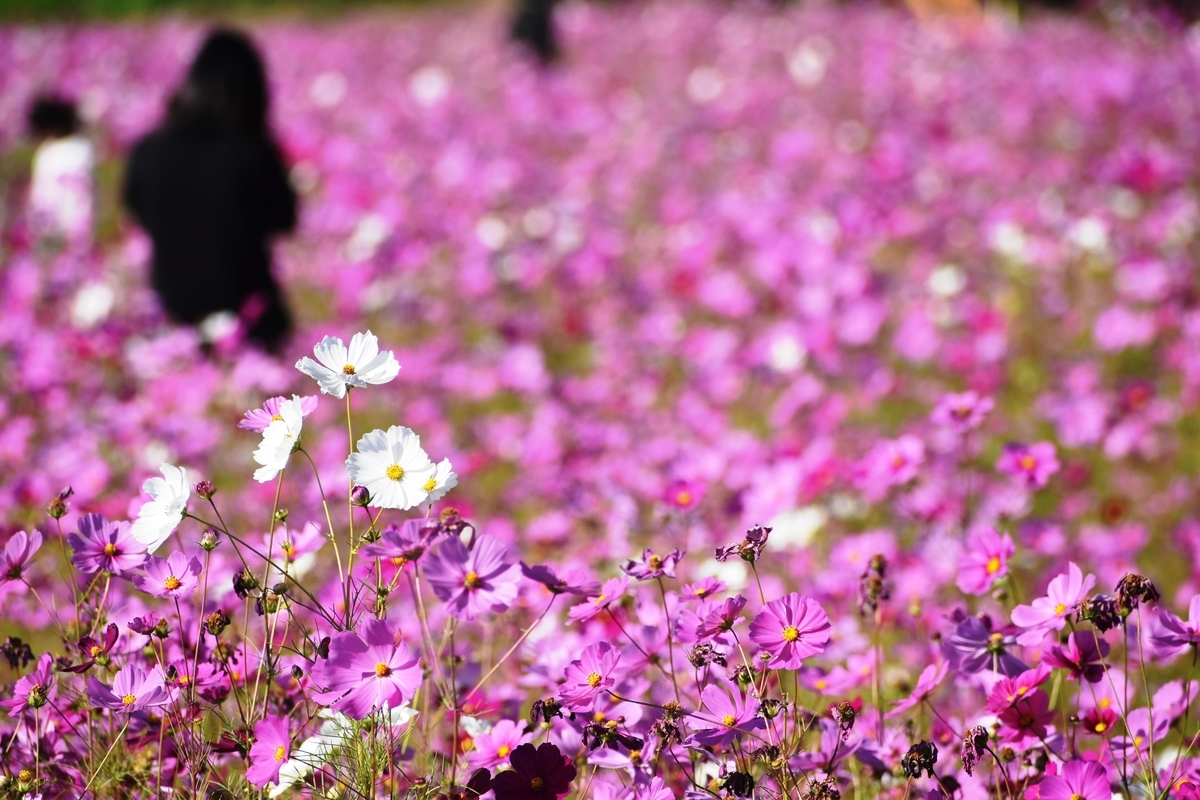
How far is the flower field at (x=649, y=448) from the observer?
4.40 ft

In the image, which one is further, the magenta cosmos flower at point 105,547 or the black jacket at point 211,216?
the black jacket at point 211,216

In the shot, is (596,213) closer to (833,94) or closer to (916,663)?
(833,94)

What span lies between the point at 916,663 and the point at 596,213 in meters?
4.82

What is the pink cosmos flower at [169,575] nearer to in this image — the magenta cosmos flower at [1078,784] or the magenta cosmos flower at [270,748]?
the magenta cosmos flower at [270,748]

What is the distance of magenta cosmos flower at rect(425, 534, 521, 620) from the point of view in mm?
1287

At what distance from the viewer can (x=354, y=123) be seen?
31.9 ft

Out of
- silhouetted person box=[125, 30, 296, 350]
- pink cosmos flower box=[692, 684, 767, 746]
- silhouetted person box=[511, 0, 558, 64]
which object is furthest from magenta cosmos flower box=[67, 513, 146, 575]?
silhouetted person box=[511, 0, 558, 64]

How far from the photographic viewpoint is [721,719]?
4.29ft

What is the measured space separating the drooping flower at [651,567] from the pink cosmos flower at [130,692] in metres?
0.54

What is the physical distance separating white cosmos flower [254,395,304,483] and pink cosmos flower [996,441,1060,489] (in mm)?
1109

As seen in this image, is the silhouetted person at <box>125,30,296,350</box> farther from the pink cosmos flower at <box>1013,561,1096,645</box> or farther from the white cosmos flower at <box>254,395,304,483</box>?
the pink cosmos flower at <box>1013,561,1096,645</box>

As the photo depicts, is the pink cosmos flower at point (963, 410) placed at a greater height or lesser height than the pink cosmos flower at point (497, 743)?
greater

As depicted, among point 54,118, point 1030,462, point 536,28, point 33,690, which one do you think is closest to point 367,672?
point 33,690

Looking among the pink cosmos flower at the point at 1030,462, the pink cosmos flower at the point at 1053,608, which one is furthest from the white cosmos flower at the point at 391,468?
the pink cosmos flower at the point at 1030,462
